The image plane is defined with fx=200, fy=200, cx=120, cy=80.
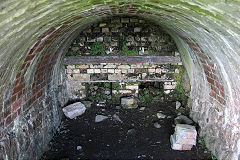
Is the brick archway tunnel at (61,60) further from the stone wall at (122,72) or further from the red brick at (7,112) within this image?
the stone wall at (122,72)

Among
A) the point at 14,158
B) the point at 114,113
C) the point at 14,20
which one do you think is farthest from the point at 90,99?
the point at 14,20

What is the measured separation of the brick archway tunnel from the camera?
175 centimetres

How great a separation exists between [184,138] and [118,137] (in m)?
1.34

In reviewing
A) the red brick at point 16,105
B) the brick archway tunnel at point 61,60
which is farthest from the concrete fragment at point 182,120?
the red brick at point 16,105

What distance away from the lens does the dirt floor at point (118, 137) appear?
369 cm

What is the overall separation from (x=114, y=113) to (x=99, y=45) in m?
1.76

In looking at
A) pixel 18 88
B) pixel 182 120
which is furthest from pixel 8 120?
pixel 182 120

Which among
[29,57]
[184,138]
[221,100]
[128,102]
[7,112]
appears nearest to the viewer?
[7,112]

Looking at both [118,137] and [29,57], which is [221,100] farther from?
[29,57]

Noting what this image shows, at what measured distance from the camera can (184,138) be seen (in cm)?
368

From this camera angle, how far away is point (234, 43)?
79.1 inches

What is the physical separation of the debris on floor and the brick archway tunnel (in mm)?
311

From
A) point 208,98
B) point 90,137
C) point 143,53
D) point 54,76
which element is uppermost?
point 143,53

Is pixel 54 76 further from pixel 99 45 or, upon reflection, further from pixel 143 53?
pixel 143 53
